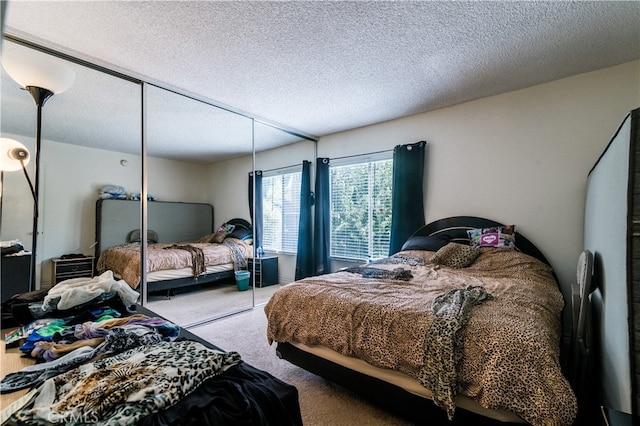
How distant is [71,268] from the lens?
2270 mm

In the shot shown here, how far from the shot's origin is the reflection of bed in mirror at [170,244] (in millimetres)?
2545

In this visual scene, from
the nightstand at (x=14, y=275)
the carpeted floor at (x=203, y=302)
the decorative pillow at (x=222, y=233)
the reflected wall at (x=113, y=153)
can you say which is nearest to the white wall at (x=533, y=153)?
the reflected wall at (x=113, y=153)

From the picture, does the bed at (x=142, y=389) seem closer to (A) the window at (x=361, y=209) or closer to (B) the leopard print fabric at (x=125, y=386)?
(B) the leopard print fabric at (x=125, y=386)

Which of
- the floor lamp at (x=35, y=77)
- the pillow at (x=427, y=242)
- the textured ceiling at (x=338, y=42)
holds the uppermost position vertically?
the textured ceiling at (x=338, y=42)

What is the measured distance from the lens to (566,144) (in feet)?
8.80

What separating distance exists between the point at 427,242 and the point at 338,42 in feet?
7.37

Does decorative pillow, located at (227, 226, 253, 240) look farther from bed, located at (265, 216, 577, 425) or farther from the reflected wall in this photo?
bed, located at (265, 216, 577, 425)

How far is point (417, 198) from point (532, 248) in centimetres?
129

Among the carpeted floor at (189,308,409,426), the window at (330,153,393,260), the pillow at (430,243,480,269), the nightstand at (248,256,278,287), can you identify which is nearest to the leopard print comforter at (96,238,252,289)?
the nightstand at (248,256,278,287)

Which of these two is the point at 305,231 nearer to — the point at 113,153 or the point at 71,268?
the point at 113,153

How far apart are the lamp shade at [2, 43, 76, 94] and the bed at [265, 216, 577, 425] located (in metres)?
2.40

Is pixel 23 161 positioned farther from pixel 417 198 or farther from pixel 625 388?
pixel 417 198

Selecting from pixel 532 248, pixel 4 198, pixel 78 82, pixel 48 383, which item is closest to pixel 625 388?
pixel 48 383

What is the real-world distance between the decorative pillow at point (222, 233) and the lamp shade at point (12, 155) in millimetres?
1849
